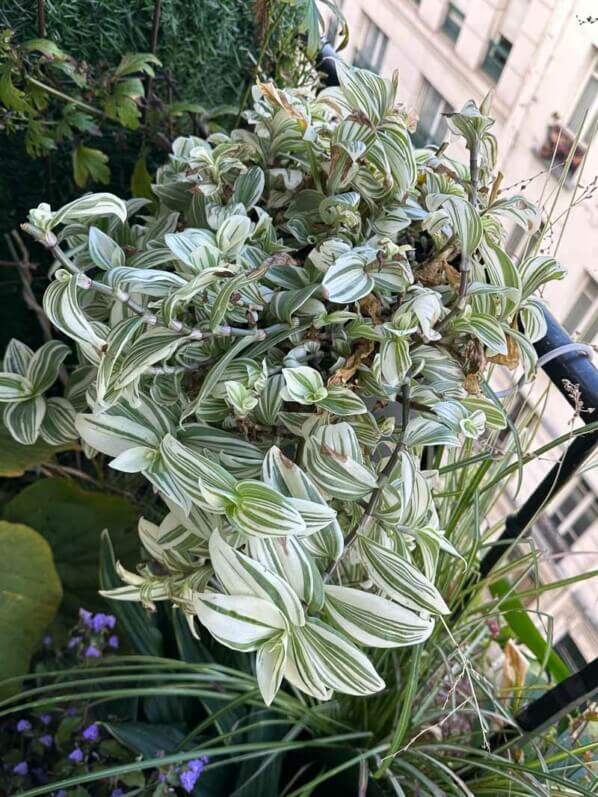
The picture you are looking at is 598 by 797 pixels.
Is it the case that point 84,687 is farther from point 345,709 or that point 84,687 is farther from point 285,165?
point 285,165

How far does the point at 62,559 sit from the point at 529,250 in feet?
2.62

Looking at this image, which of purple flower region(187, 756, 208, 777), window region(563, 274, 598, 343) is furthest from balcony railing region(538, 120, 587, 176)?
purple flower region(187, 756, 208, 777)

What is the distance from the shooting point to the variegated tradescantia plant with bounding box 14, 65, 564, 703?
430mm

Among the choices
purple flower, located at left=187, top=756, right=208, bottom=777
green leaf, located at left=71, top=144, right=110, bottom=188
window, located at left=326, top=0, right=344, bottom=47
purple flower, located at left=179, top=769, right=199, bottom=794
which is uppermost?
window, located at left=326, top=0, right=344, bottom=47

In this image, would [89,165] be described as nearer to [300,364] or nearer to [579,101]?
[300,364]

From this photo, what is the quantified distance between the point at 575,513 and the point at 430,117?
2.17 ft

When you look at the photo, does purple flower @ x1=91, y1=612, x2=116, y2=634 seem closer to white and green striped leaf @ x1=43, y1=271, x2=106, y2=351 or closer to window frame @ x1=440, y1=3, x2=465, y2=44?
white and green striped leaf @ x1=43, y1=271, x2=106, y2=351

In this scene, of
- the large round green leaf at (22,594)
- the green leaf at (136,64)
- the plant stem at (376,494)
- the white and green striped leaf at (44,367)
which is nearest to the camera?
the plant stem at (376,494)

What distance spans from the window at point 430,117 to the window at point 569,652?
0.77m

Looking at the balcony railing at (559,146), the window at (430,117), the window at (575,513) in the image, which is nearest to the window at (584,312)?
the balcony railing at (559,146)

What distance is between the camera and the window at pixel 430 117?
0.99m

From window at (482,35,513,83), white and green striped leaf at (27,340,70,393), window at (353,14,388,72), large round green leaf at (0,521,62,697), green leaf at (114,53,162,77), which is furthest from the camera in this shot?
window at (353,14,388,72)

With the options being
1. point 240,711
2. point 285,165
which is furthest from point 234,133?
point 240,711

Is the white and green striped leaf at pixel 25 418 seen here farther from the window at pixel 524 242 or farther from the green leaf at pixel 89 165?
the window at pixel 524 242
